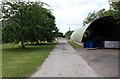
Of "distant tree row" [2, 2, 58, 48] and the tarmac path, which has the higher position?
"distant tree row" [2, 2, 58, 48]

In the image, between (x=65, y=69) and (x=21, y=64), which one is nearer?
(x=65, y=69)

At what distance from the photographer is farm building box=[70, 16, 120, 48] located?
1471 inches

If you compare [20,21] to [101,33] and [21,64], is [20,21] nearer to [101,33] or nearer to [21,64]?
[21,64]

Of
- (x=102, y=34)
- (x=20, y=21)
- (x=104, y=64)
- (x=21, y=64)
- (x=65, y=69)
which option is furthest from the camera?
(x=102, y=34)

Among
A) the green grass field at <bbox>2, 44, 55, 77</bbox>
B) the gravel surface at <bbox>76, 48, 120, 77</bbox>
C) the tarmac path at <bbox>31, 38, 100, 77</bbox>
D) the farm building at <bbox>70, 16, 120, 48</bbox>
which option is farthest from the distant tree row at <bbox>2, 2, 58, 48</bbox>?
the tarmac path at <bbox>31, 38, 100, 77</bbox>

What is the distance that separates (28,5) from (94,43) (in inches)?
465

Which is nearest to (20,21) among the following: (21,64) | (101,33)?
(21,64)

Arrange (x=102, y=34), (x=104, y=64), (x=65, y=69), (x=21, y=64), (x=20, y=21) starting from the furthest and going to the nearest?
(x=102, y=34) < (x=20, y=21) < (x=104, y=64) < (x=21, y=64) < (x=65, y=69)

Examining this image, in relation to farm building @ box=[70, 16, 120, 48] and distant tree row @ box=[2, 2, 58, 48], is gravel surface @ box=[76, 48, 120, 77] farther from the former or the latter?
farm building @ box=[70, 16, 120, 48]

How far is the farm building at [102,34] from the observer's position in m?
37.4

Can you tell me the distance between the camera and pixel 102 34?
43969mm

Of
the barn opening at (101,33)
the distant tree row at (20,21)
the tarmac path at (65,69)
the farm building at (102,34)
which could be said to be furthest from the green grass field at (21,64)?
the barn opening at (101,33)

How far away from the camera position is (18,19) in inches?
1189

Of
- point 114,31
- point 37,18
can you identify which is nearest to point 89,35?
point 114,31
